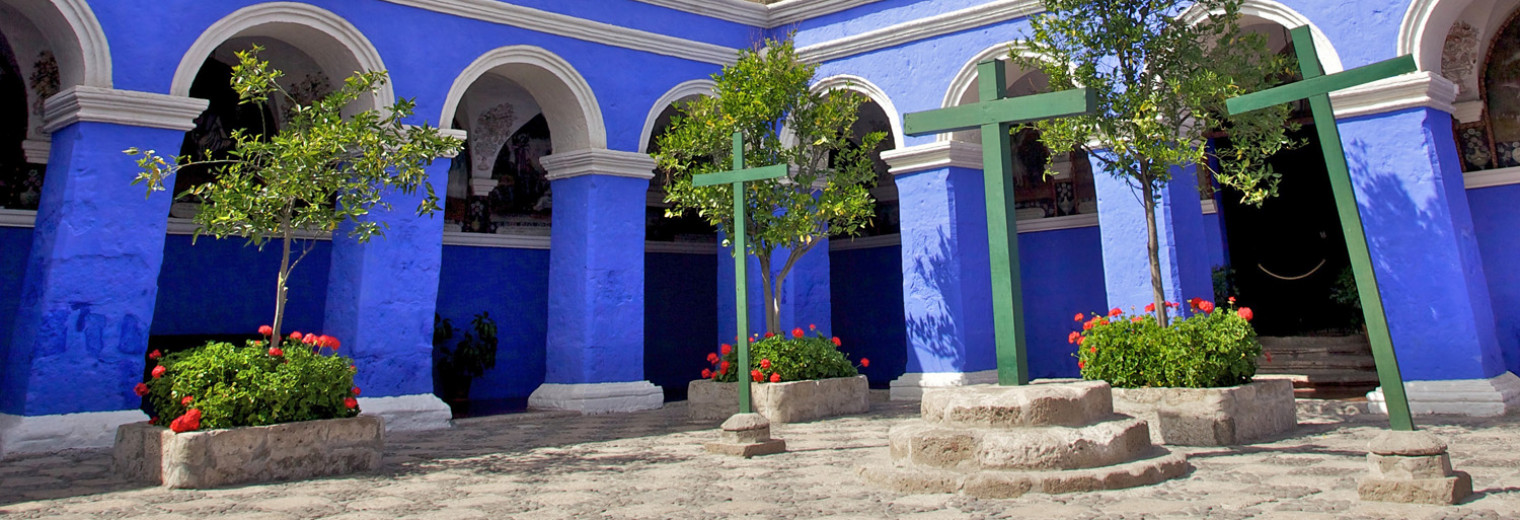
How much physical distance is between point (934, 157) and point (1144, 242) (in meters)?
2.16

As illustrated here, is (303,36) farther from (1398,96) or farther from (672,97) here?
(1398,96)

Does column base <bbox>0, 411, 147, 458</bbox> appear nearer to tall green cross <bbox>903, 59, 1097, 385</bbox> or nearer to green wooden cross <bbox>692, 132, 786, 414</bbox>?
green wooden cross <bbox>692, 132, 786, 414</bbox>

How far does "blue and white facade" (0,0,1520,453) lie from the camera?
6.81m

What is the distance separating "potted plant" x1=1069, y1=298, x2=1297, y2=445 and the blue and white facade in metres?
2.07

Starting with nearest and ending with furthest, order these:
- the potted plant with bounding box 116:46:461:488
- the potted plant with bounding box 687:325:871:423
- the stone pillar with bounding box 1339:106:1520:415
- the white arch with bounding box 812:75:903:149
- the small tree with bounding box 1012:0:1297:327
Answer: the potted plant with bounding box 116:46:461:488 < the small tree with bounding box 1012:0:1297:327 < the stone pillar with bounding box 1339:106:1520:415 < the potted plant with bounding box 687:325:871:423 < the white arch with bounding box 812:75:903:149

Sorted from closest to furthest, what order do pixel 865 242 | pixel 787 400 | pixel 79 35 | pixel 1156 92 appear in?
pixel 1156 92 < pixel 79 35 < pixel 787 400 < pixel 865 242

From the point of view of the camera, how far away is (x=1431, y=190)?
7.11 metres

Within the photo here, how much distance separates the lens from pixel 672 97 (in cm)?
1012

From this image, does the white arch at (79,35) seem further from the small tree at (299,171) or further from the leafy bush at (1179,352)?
the leafy bush at (1179,352)

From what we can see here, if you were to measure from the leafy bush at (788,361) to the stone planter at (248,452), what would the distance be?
11.5 ft

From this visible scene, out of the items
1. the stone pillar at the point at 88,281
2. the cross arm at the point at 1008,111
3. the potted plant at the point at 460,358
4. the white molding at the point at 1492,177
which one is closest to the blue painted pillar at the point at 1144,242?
the white molding at the point at 1492,177

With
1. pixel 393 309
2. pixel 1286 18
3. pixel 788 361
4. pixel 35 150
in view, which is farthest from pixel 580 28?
pixel 1286 18

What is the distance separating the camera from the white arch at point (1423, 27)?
725 centimetres

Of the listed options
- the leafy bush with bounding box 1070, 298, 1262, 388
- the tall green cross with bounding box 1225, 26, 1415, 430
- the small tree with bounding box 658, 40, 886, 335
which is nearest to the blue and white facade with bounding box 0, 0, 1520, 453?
the small tree with bounding box 658, 40, 886, 335
